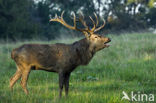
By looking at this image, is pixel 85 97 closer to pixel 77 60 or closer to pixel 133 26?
pixel 77 60

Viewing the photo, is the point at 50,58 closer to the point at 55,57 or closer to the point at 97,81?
the point at 55,57

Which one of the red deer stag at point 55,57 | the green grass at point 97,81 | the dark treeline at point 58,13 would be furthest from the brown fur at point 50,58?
the dark treeline at point 58,13

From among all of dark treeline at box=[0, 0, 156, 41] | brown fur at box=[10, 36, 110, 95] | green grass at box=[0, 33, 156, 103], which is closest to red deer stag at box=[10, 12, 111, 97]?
brown fur at box=[10, 36, 110, 95]

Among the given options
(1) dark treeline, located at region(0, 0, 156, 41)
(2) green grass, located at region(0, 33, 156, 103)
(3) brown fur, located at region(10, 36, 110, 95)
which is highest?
(1) dark treeline, located at region(0, 0, 156, 41)

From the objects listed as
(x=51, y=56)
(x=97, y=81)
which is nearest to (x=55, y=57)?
(x=51, y=56)

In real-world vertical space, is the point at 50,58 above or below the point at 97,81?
above

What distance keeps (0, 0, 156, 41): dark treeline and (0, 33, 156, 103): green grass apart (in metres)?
13.8

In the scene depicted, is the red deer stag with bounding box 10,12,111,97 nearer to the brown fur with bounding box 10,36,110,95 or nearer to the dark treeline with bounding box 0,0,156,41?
the brown fur with bounding box 10,36,110,95

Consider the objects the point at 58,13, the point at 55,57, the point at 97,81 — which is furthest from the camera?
the point at 58,13

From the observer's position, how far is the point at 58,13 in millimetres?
30656

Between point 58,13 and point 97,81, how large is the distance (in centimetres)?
2360

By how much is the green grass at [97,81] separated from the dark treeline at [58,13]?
1384 cm

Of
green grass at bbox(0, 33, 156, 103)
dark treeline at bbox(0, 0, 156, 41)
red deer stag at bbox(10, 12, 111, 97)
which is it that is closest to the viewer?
green grass at bbox(0, 33, 156, 103)

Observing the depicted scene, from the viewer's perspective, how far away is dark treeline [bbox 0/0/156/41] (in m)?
24.8
